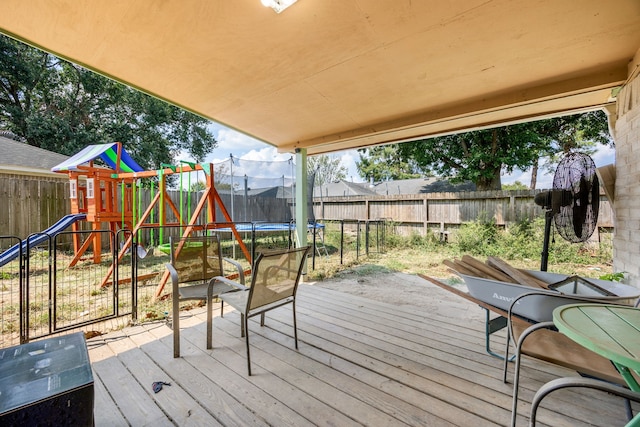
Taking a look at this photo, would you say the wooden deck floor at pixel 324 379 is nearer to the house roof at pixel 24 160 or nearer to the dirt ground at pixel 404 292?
the dirt ground at pixel 404 292

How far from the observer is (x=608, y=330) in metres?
1.03

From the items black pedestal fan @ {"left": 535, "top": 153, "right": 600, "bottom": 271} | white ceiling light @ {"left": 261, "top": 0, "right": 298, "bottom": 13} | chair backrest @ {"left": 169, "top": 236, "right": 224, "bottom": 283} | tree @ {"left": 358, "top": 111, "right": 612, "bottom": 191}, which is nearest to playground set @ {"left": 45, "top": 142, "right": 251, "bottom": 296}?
chair backrest @ {"left": 169, "top": 236, "right": 224, "bottom": 283}

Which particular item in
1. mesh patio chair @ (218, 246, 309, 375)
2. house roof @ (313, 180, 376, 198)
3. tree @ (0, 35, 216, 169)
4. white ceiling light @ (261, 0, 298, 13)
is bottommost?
mesh patio chair @ (218, 246, 309, 375)

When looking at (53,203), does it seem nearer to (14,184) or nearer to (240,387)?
(14,184)

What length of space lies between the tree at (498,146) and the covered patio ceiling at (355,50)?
5406 mm

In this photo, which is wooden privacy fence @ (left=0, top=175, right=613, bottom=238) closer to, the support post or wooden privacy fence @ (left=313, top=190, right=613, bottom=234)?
wooden privacy fence @ (left=313, top=190, right=613, bottom=234)

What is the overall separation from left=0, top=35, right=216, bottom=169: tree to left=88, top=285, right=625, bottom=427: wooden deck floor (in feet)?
38.2

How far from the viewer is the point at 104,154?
19.1 ft

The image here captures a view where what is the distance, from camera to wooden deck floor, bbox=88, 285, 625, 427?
56.6 inches

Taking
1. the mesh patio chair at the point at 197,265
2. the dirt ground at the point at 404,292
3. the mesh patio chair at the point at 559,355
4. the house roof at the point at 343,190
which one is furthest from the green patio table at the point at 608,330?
the house roof at the point at 343,190

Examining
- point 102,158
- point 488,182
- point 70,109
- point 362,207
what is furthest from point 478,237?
point 70,109

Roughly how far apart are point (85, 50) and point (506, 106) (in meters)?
Answer: 3.55

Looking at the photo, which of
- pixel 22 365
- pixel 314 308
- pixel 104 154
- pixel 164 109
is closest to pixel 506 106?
pixel 314 308

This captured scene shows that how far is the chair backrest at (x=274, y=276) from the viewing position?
1876mm
